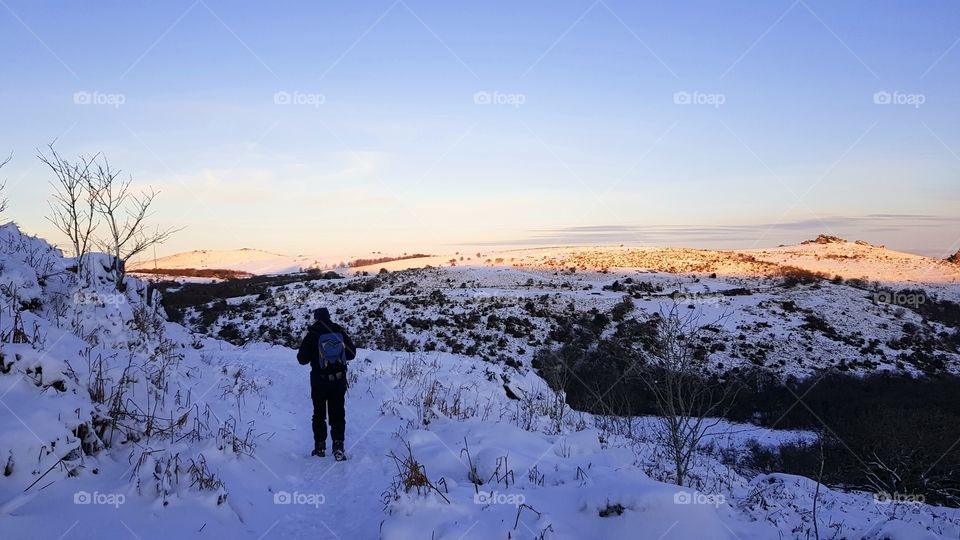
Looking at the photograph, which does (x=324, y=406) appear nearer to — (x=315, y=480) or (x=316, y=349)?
(x=316, y=349)

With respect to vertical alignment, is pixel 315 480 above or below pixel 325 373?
below

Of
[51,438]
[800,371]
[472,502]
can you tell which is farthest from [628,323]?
[51,438]

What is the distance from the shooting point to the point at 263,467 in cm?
537

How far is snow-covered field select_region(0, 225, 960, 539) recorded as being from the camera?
12.1 feet

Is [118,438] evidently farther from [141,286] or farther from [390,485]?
[141,286]

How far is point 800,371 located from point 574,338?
886cm

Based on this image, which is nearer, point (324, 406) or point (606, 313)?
point (324, 406)

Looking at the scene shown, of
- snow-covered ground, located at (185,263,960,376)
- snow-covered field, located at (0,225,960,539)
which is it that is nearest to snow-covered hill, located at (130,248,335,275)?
snow-covered ground, located at (185,263,960,376)

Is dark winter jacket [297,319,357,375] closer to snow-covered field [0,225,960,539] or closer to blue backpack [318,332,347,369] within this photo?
blue backpack [318,332,347,369]

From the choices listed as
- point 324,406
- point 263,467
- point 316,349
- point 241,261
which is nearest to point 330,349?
point 316,349

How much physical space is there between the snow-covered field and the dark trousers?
14.7 inches

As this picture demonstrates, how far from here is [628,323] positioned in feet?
78.5

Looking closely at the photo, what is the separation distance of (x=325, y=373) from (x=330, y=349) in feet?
1.11

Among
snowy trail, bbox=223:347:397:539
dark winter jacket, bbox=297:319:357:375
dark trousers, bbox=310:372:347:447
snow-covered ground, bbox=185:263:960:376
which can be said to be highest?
dark winter jacket, bbox=297:319:357:375
